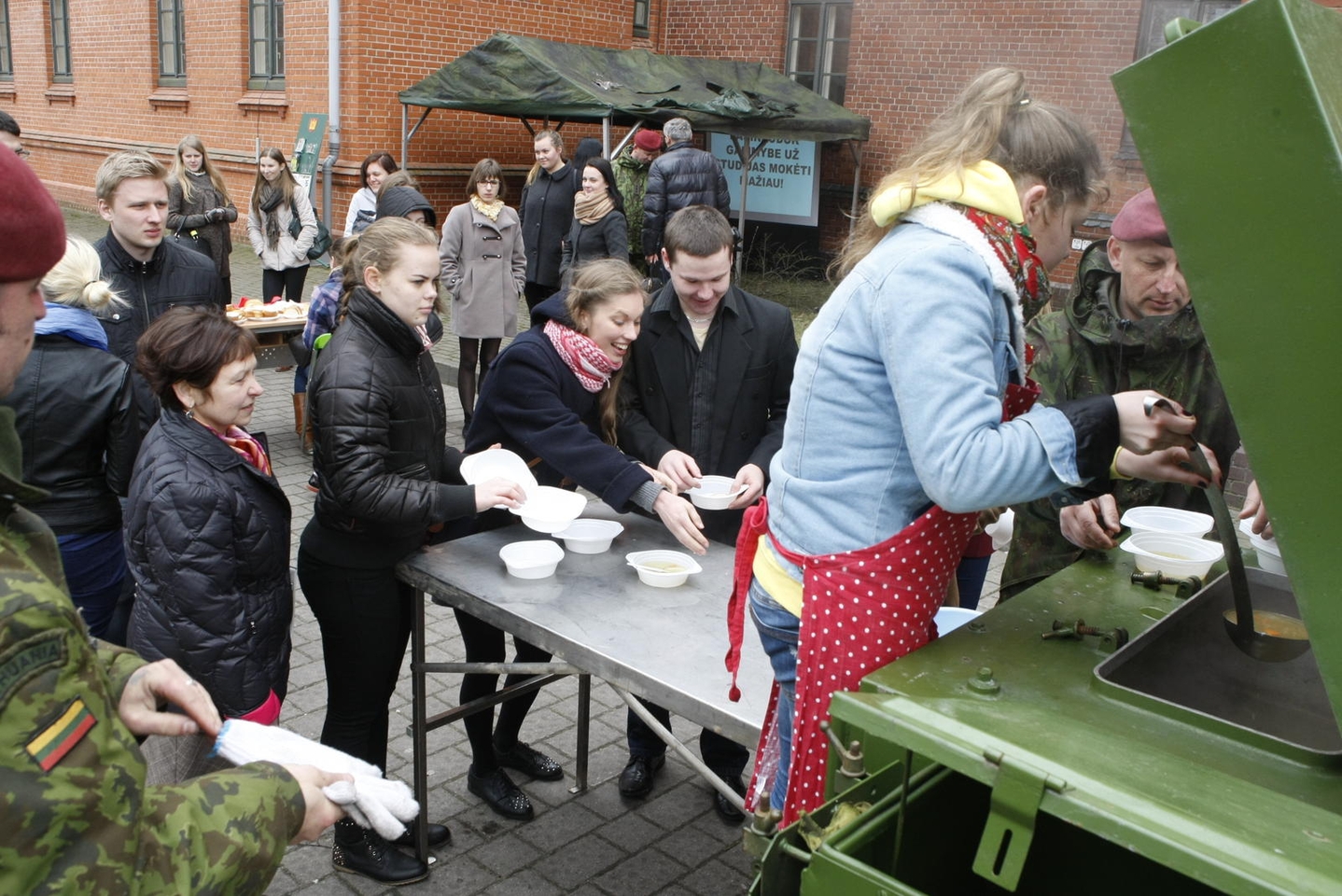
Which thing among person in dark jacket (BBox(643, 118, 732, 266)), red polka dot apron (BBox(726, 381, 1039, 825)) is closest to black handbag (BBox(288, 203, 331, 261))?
person in dark jacket (BBox(643, 118, 732, 266))

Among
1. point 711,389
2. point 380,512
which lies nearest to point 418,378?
point 380,512

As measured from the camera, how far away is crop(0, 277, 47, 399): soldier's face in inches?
47.9

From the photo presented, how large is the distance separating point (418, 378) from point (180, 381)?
0.61m

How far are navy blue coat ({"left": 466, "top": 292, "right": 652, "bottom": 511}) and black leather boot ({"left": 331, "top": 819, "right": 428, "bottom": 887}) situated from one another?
120cm

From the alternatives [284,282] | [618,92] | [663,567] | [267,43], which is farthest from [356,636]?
[267,43]

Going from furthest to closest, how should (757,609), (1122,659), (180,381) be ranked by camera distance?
(180,381) < (757,609) < (1122,659)

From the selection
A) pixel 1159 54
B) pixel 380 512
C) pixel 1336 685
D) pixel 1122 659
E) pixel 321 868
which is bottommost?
pixel 321 868

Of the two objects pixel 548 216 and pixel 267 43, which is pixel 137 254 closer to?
pixel 548 216

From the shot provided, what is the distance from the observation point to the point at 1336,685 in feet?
4.17

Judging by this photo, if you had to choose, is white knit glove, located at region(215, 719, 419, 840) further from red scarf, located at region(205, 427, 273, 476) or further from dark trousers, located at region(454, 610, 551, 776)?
dark trousers, located at region(454, 610, 551, 776)

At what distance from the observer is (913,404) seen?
1583mm

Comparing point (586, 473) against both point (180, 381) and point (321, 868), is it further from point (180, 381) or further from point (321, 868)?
point (321, 868)

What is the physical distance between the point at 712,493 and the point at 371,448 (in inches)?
39.6

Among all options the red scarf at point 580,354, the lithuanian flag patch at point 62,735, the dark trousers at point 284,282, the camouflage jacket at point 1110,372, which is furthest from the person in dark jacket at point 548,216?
the lithuanian flag patch at point 62,735
